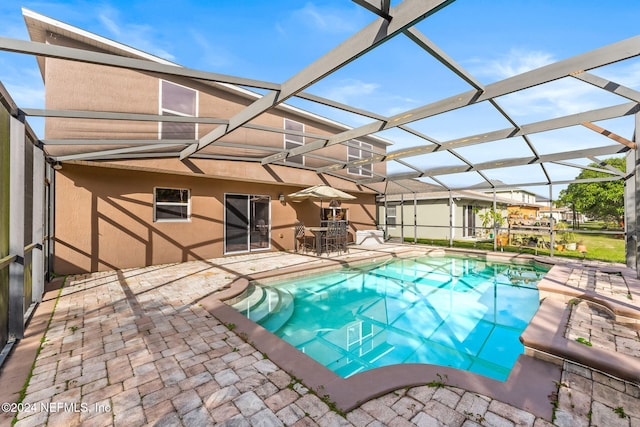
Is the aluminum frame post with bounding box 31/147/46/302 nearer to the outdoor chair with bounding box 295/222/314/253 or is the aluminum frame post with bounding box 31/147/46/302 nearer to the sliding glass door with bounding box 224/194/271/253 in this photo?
the sliding glass door with bounding box 224/194/271/253

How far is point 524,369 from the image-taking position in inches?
103

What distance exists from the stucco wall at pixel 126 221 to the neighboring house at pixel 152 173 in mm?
22

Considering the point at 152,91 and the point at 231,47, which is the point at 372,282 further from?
the point at 152,91

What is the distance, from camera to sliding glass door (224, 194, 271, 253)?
902 centimetres

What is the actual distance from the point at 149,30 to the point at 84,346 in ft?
21.7

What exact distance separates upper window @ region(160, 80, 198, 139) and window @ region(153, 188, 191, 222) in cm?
162

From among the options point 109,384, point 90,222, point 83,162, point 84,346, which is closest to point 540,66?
point 109,384

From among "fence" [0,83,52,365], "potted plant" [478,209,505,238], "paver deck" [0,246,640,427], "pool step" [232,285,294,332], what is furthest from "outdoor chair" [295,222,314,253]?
"fence" [0,83,52,365]

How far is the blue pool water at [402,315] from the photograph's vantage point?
12.4 feet

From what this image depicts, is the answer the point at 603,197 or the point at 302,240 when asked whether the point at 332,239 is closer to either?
the point at 302,240

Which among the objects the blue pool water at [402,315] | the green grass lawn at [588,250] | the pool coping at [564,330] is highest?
the pool coping at [564,330]

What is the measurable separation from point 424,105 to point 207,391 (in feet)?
17.1

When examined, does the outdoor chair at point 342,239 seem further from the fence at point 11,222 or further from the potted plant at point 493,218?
the fence at point 11,222

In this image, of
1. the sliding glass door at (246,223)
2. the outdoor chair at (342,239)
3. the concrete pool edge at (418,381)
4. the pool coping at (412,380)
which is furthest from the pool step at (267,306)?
the outdoor chair at (342,239)
